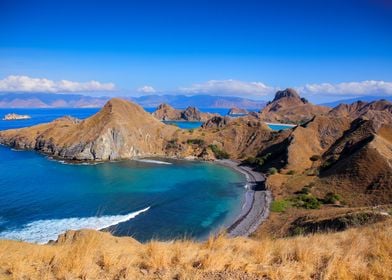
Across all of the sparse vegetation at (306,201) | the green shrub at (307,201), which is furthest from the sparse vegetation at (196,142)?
the green shrub at (307,201)

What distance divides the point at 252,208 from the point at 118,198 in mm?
22419

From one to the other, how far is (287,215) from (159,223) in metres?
17.6

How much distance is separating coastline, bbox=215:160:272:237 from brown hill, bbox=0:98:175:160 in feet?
134

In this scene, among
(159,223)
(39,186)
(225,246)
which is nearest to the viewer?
(225,246)

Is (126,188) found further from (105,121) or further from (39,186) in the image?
(105,121)

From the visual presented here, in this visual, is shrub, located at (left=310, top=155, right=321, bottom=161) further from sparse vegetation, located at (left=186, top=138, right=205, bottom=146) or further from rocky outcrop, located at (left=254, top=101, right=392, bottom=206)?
sparse vegetation, located at (left=186, top=138, right=205, bottom=146)

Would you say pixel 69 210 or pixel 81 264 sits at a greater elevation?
pixel 81 264

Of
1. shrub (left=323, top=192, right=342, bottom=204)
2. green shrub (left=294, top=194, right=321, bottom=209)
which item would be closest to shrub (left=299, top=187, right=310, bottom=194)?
green shrub (left=294, top=194, right=321, bottom=209)

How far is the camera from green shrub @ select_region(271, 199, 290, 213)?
47.4 m

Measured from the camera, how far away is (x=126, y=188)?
6097 centimetres

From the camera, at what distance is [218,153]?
9581cm

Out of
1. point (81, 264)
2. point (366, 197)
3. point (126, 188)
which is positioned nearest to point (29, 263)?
point (81, 264)

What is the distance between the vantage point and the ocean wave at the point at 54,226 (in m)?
37.1

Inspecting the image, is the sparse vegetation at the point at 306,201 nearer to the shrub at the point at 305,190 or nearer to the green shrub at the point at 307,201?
the green shrub at the point at 307,201
